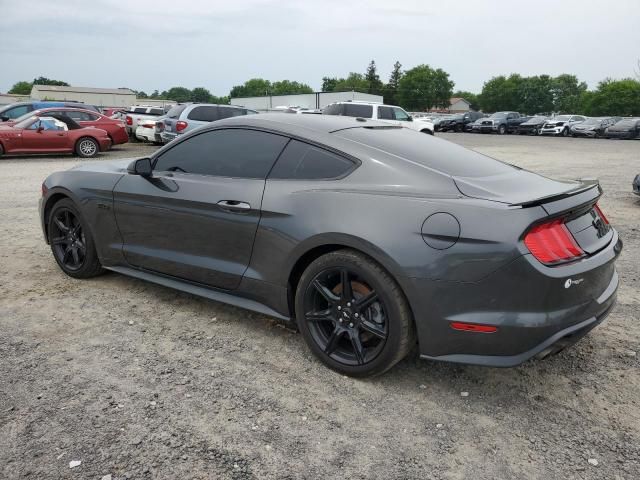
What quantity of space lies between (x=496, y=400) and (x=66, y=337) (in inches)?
111

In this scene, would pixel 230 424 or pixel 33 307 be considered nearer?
pixel 230 424

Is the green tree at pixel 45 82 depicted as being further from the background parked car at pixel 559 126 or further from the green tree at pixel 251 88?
the background parked car at pixel 559 126

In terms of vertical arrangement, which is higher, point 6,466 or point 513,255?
point 513,255

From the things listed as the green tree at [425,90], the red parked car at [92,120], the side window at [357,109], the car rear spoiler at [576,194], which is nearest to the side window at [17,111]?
the red parked car at [92,120]

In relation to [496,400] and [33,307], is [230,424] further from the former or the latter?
[33,307]

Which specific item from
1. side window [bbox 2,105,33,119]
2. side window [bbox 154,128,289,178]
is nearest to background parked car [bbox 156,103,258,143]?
side window [bbox 2,105,33,119]

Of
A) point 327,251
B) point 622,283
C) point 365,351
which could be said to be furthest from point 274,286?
point 622,283

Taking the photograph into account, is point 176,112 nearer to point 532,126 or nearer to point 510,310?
point 510,310

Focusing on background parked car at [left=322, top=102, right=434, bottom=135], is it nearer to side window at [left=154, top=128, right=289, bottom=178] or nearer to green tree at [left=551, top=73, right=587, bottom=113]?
side window at [left=154, top=128, right=289, bottom=178]

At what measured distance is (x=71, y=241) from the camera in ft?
15.6

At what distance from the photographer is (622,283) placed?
15.7 feet

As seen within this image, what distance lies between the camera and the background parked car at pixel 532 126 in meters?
38.0

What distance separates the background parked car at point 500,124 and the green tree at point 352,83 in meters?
87.9

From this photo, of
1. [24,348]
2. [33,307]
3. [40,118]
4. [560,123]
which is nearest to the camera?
[24,348]
